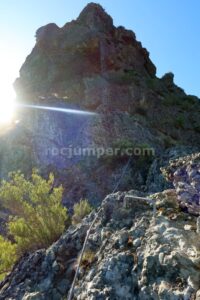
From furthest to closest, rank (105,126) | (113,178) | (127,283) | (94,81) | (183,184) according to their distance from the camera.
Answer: (94,81), (105,126), (113,178), (183,184), (127,283)

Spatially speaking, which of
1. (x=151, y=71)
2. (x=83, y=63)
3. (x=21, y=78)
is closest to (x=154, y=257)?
(x=83, y=63)

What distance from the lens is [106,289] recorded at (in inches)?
255

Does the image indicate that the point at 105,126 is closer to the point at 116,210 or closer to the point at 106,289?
the point at 116,210

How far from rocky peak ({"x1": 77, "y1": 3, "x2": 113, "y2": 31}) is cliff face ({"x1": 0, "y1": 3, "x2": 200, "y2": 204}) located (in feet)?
0.36

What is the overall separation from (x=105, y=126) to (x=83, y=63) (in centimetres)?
1340

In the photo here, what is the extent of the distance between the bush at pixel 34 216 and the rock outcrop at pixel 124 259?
2764 mm

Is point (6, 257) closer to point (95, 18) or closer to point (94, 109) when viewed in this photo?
point (94, 109)

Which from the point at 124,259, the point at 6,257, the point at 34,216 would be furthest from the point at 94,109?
the point at 124,259

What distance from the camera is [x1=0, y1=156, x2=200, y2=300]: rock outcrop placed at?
6.04 m

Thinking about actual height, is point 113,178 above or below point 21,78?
below

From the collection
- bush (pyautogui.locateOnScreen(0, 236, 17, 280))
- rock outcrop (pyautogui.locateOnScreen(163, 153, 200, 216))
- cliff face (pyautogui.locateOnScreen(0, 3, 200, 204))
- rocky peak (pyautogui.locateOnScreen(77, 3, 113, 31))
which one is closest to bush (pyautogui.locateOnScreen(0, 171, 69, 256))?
bush (pyautogui.locateOnScreen(0, 236, 17, 280))

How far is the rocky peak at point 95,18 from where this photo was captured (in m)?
42.5

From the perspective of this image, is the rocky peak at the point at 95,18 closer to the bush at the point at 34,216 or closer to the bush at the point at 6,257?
the bush at the point at 34,216

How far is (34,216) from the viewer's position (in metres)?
12.6
